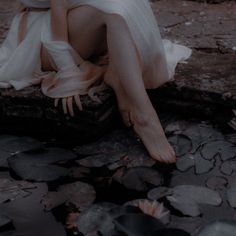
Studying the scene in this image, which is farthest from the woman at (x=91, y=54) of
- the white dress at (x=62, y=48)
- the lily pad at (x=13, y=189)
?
the lily pad at (x=13, y=189)

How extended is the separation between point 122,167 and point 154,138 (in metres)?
0.21

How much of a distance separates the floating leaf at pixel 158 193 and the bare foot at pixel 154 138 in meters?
0.21

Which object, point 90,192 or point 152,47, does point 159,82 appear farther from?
point 90,192

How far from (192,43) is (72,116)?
1188 millimetres

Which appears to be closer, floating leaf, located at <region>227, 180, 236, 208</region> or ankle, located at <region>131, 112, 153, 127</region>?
floating leaf, located at <region>227, 180, 236, 208</region>

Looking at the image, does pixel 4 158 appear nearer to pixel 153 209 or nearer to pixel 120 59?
pixel 120 59

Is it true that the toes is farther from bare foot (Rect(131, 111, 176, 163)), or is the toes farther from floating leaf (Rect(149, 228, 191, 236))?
floating leaf (Rect(149, 228, 191, 236))

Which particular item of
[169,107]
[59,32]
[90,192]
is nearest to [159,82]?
[169,107]

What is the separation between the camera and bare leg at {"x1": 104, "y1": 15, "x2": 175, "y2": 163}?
2.81m

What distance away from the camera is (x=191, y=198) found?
2594mm

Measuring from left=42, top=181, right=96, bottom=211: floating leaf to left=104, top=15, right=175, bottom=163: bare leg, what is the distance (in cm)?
39

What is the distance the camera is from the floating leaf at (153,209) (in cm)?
246

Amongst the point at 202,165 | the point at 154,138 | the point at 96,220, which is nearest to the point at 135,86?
the point at 154,138

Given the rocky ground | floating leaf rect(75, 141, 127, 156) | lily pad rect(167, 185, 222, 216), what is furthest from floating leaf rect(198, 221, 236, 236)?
floating leaf rect(75, 141, 127, 156)
